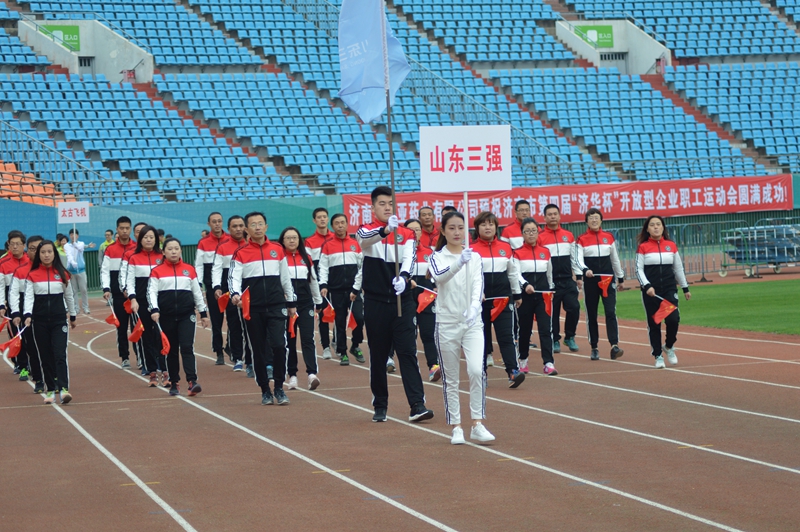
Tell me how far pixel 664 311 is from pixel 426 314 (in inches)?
116

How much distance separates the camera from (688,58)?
45438 millimetres

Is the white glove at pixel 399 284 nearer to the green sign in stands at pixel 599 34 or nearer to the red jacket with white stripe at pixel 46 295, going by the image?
the red jacket with white stripe at pixel 46 295

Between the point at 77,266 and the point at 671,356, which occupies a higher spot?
the point at 77,266

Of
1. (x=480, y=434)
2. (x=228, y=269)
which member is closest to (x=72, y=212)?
(x=228, y=269)

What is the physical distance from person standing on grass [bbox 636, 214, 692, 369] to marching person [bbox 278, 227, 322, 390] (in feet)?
13.5

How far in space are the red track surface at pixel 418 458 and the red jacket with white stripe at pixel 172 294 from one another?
1.01 m

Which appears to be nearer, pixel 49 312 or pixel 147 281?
pixel 49 312

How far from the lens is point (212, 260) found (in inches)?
606

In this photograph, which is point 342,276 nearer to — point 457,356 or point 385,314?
point 385,314

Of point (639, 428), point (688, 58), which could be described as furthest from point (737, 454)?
point (688, 58)

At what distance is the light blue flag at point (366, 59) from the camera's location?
11078 millimetres

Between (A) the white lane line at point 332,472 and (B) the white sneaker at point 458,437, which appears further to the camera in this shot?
(B) the white sneaker at point 458,437

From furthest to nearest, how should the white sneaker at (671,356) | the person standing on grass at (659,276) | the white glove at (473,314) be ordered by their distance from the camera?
the white sneaker at (671,356) → the person standing on grass at (659,276) → the white glove at (473,314)

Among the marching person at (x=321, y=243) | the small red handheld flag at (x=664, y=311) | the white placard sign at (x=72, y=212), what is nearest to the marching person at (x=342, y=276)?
A: the marching person at (x=321, y=243)
